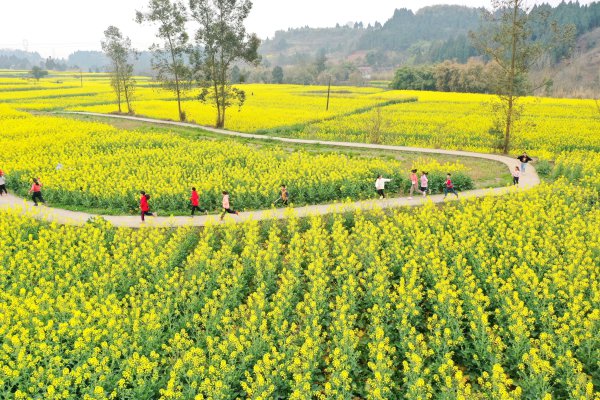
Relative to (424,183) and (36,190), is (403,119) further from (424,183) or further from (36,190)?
(36,190)

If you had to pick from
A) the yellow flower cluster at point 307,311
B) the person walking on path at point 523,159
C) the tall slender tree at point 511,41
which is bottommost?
the yellow flower cluster at point 307,311

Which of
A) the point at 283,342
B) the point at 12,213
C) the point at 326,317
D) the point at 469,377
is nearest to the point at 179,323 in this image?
the point at 283,342

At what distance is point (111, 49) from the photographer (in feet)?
180

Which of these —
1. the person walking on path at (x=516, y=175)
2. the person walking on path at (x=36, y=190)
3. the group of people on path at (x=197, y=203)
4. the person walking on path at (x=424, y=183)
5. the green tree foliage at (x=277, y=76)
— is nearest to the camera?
the group of people on path at (x=197, y=203)

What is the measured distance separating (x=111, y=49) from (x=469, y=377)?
56.6m

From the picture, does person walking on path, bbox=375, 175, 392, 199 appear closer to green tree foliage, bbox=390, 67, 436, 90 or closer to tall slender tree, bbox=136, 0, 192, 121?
tall slender tree, bbox=136, 0, 192, 121

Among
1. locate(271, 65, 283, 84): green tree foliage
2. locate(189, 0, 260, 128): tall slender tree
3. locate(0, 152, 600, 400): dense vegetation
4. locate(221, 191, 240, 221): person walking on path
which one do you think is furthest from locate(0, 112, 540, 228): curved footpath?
locate(271, 65, 283, 84): green tree foliage

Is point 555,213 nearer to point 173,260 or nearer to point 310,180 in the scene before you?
point 310,180

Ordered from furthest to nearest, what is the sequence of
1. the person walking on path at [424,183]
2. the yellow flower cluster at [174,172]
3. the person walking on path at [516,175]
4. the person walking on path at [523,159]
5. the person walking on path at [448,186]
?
the person walking on path at [523,159] < the person walking on path at [516,175] < the yellow flower cluster at [174,172] < the person walking on path at [424,183] < the person walking on path at [448,186]

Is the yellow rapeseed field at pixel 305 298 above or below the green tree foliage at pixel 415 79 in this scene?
below

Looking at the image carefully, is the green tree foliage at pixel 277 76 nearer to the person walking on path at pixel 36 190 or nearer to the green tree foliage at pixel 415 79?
the green tree foliage at pixel 415 79

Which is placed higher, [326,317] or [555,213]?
[555,213]

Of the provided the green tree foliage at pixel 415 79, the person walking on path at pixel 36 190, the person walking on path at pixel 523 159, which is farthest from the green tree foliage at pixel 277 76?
the person walking on path at pixel 36 190

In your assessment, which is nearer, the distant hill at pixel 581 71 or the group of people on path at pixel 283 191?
the group of people on path at pixel 283 191
